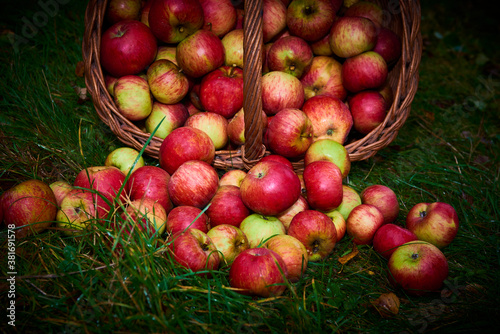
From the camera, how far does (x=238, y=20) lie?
315cm

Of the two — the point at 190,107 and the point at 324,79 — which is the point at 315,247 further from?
the point at 190,107

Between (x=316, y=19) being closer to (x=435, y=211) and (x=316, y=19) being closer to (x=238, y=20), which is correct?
(x=238, y=20)

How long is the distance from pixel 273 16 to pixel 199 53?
83 cm

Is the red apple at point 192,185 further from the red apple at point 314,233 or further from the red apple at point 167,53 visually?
the red apple at point 167,53

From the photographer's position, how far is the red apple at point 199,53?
8.76 ft

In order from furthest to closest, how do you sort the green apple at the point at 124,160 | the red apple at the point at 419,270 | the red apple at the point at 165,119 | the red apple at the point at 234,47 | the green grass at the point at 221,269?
the red apple at the point at 234,47, the red apple at the point at 165,119, the green apple at the point at 124,160, the red apple at the point at 419,270, the green grass at the point at 221,269

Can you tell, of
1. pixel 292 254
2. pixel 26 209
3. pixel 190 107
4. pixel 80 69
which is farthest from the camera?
pixel 80 69

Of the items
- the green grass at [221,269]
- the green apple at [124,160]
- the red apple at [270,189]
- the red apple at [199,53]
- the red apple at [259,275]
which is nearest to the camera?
the green grass at [221,269]

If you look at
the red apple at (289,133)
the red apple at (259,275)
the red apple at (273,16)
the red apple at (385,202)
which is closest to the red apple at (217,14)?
the red apple at (273,16)

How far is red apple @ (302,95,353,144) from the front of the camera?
2719 millimetres

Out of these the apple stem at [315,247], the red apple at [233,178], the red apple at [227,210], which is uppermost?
the red apple at [233,178]

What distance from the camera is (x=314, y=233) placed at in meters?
2.02

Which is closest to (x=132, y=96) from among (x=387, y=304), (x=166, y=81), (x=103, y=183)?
(x=166, y=81)

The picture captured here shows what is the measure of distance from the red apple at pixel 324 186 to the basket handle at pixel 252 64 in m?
0.49
